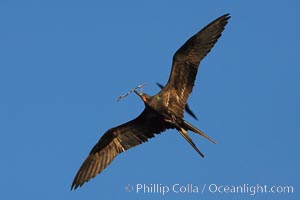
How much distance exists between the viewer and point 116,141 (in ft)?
83.4

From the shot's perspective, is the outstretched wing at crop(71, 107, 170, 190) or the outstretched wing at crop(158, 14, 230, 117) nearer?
the outstretched wing at crop(158, 14, 230, 117)

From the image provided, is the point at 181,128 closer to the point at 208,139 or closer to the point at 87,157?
the point at 208,139

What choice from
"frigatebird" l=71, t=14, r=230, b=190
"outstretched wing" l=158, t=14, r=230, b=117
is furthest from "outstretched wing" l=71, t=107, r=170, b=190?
"outstretched wing" l=158, t=14, r=230, b=117

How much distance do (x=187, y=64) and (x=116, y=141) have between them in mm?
3372

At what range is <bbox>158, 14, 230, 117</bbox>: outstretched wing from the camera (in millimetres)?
23562

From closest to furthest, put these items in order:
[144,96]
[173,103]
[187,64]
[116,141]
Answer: [144,96] < [187,64] < [173,103] < [116,141]

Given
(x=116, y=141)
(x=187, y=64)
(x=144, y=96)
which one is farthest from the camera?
(x=116, y=141)

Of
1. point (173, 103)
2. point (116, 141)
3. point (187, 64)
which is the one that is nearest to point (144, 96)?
point (173, 103)

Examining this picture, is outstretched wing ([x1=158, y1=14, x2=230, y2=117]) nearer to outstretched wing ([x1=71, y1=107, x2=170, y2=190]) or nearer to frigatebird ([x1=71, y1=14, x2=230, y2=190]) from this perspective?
frigatebird ([x1=71, y1=14, x2=230, y2=190])

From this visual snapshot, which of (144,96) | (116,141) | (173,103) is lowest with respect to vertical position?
(173,103)

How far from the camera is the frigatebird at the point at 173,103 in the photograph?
23.6 meters

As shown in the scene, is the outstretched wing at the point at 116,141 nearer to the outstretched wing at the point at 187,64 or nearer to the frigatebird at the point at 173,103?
the frigatebird at the point at 173,103

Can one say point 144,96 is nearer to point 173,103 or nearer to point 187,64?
point 173,103

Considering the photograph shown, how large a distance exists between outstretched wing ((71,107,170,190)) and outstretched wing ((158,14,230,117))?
1086mm
